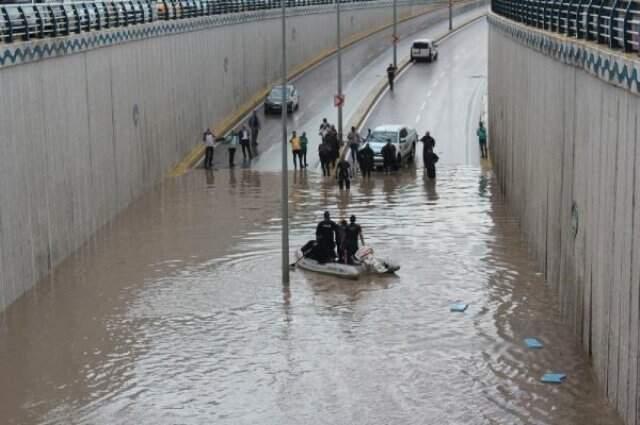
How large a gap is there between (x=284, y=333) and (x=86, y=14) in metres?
15.4

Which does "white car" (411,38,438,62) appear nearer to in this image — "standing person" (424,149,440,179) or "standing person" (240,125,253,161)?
"standing person" (240,125,253,161)

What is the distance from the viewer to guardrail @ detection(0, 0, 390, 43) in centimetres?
2861

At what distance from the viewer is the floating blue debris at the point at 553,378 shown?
19.8 m

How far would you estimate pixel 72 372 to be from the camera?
2103 centimetres

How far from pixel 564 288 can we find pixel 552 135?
3.52 meters

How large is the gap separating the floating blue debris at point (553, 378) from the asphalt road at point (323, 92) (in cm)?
2615

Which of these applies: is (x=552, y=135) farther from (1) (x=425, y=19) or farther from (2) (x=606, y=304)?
(1) (x=425, y=19)

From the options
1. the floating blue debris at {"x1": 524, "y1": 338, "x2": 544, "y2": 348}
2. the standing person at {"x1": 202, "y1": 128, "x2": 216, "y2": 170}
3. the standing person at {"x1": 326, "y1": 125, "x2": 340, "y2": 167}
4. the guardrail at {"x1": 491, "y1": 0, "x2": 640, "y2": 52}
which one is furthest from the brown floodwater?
the standing person at {"x1": 202, "y1": 128, "x2": 216, "y2": 170}

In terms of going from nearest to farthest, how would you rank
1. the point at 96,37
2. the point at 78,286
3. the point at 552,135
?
the point at 552,135 < the point at 78,286 < the point at 96,37

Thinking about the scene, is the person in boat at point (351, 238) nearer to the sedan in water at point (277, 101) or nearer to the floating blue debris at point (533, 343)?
the floating blue debris at point (533, 343)

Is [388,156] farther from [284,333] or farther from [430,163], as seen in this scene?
[284,333]

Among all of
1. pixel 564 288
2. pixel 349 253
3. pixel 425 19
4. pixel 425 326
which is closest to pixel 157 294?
pixel 349 253

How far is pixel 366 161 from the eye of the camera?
42969mm

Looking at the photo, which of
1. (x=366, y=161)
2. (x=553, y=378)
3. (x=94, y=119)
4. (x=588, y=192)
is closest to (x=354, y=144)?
(x=366, y=161)
